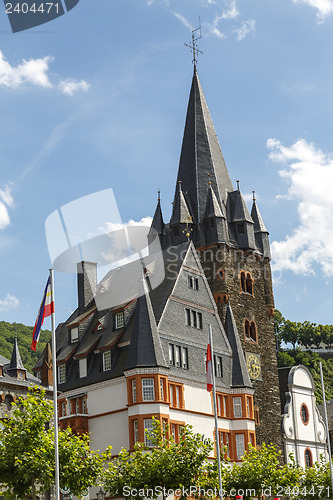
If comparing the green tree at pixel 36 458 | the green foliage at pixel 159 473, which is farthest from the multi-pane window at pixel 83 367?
the green tree at pixel 36 458

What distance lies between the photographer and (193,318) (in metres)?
71.2

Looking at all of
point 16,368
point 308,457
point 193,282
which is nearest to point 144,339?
point 193,282


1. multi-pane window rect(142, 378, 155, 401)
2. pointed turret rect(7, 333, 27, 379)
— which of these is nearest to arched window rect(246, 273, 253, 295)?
multi-pane window rect(142, 378, 155, 401)

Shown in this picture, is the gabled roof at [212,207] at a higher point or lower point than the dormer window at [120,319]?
higher

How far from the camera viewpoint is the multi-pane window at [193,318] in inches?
2776

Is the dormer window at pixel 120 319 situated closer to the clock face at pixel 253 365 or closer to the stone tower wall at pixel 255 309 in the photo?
the stone tower wall at pixel 255 309

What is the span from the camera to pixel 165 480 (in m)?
47.8

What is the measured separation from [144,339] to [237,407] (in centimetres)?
1242

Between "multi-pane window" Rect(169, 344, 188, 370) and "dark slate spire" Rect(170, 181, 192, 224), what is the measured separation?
19094mm

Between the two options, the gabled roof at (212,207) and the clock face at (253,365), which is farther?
the gabled roof at (212,207)

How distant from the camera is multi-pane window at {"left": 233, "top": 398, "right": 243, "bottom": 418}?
7038 centimetres

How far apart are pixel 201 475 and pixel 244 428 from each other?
2072 centimetres

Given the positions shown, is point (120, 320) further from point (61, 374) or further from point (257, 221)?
point (257, 221)

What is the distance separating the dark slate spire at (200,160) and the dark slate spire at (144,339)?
20236mm
